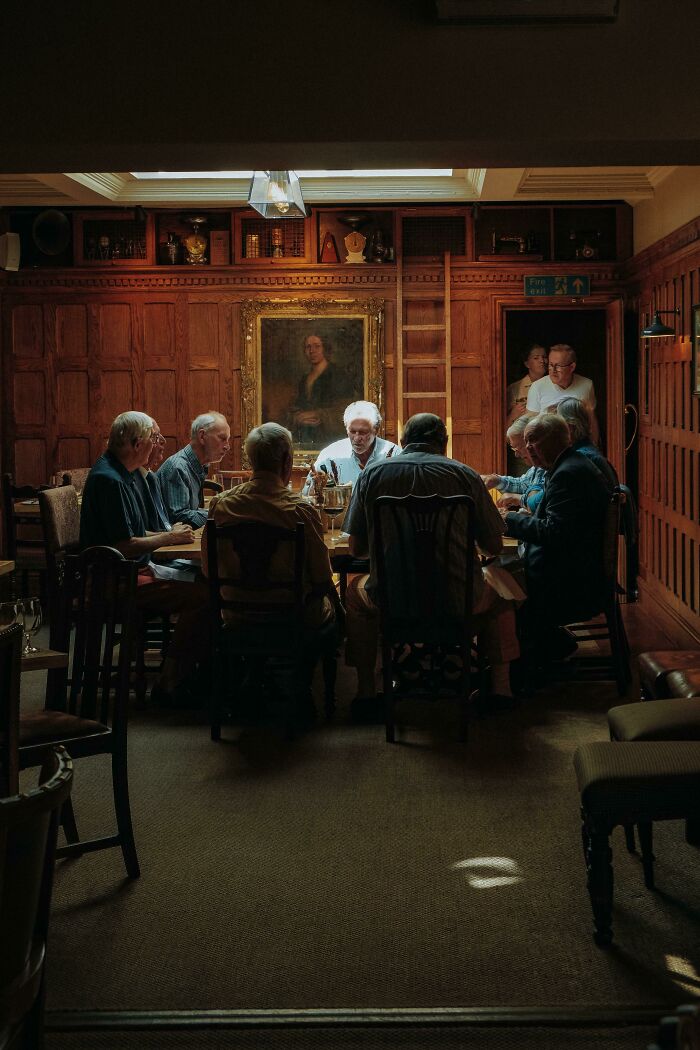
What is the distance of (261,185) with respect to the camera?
604cm

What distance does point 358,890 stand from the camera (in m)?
3.33

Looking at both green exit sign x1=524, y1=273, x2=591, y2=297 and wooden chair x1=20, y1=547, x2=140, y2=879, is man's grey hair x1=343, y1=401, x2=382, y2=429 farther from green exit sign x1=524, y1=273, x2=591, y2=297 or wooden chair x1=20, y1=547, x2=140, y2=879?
wooden chair x1=20, y1=547, x2=140, y2=879

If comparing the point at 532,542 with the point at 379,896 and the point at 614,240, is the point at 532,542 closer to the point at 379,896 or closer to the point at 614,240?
the point at 379,896

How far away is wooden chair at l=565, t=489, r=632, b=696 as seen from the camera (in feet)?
17.8

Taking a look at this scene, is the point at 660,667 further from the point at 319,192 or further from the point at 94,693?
the point at 319,192

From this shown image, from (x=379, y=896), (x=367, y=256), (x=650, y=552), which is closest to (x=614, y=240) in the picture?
(x=367, y=256)

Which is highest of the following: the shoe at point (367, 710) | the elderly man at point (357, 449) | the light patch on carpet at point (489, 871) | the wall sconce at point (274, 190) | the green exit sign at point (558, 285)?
the wall sconce at point (274, 190)

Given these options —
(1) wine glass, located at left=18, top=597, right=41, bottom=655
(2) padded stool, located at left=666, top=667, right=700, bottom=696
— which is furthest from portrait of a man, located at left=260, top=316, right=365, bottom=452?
(1) wine glass, located at left=18, top=597, right=41, bottom=655

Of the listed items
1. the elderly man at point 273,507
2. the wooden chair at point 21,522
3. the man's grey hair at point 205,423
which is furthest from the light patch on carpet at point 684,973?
the wooden chair at point 21,522

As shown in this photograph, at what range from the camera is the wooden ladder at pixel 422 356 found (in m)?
9.09

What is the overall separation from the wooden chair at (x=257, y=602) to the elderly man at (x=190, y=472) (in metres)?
1.34

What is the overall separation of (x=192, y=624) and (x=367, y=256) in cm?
483

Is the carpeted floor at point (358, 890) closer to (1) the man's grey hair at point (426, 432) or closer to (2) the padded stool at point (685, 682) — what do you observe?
(2) the padded stool at point (685, 682)

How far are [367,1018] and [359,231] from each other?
7622mm
